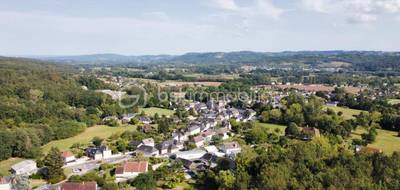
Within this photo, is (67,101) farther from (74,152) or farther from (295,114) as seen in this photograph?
(295,114)

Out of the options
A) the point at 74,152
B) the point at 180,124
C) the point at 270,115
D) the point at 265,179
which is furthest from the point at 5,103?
the point at 265,179

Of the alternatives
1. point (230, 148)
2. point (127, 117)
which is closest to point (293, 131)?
point (230, 148)

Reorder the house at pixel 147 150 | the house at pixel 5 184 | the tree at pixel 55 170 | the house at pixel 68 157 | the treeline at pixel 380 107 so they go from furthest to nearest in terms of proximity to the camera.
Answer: the treeline at pixel 380 107, the house at pixel 147 150, the house at pixel 68 157, the tree at pixel 55 170, the house at pixel 5 184

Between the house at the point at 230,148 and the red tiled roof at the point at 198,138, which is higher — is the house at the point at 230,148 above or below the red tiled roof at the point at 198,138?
above

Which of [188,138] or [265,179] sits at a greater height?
[265,179]

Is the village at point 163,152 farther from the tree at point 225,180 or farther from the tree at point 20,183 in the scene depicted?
the tree at point 225,180

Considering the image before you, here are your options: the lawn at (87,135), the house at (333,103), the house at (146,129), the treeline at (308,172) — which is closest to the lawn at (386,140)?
the treeline at (308,172)

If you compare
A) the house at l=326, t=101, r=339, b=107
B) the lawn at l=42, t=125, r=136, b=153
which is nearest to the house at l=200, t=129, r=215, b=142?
the lawn at l=42, t=125, r=136, b=153
